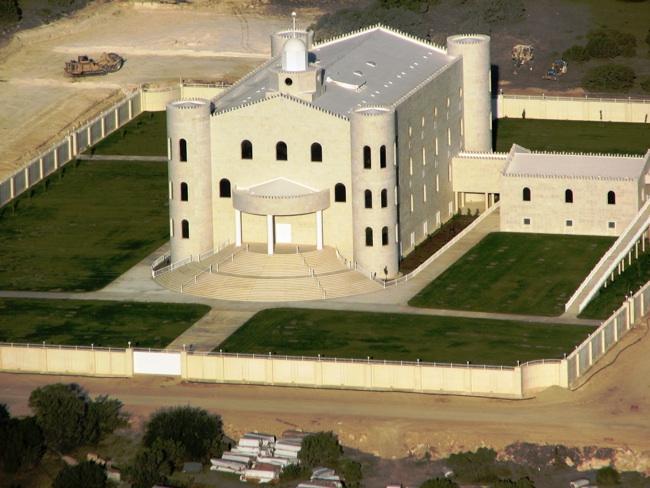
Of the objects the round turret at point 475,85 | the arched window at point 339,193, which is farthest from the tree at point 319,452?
the round turret at point 475,85

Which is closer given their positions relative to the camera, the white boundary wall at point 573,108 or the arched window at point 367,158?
the arched window at point 367,158

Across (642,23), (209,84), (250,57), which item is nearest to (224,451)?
(209,84)

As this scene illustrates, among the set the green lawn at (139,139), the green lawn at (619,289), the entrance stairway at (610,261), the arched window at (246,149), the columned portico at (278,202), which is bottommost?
the green lawn at (139,139)

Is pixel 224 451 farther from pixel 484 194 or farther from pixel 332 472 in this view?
pixel 484 194

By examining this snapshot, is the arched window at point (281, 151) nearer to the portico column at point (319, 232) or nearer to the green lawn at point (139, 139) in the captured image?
the portico column at point (319, 232)

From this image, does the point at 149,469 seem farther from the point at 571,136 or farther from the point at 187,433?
the point at 571,136

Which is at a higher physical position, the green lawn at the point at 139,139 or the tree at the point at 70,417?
the tree at the point at 70,417

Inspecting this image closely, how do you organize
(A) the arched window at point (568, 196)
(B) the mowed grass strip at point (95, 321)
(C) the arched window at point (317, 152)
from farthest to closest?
(A) the arched window at point (568, 196)
(C) the arched window at point (317, 152)
(B) the mowed grass strip at point (95, 321)
